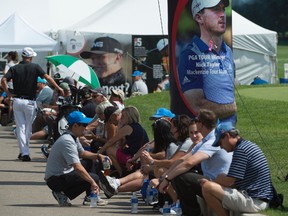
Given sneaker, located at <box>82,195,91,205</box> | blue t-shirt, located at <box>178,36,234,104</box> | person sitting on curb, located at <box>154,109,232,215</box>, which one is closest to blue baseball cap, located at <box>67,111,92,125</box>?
sneaker, located at <box>82,195,91,205</box>

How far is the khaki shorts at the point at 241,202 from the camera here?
11.0m

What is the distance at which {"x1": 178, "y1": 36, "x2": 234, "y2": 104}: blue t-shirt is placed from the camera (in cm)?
1631

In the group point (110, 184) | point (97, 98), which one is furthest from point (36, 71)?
point (110, 184)

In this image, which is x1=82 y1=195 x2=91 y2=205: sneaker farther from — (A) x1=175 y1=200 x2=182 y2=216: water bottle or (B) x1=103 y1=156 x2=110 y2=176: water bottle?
(A) x1=175 y1=200 x2=182 y2=216: water bottle

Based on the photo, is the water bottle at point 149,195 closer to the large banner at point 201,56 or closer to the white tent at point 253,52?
the large banner at point 201,56

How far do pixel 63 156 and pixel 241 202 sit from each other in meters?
3.32

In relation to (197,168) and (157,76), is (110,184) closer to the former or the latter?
(197,168)

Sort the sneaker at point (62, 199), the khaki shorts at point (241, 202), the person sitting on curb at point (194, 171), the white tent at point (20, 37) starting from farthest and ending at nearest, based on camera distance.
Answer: the white tent at point (20, 37), the sneaker at point (62, 199), the person sitting on curb at point (194, 171), the khaki shorts at point (241, 202)

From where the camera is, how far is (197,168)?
12789 millimetres

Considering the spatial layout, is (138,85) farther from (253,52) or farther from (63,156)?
(63,156)

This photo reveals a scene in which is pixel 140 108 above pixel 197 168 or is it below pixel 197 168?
below

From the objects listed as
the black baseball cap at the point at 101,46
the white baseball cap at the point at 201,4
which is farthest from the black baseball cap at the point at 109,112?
the black baseball cap at the point at 101,46

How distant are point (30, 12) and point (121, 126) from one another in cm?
2189

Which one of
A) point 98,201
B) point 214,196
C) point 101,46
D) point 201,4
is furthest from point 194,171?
point 101,46
